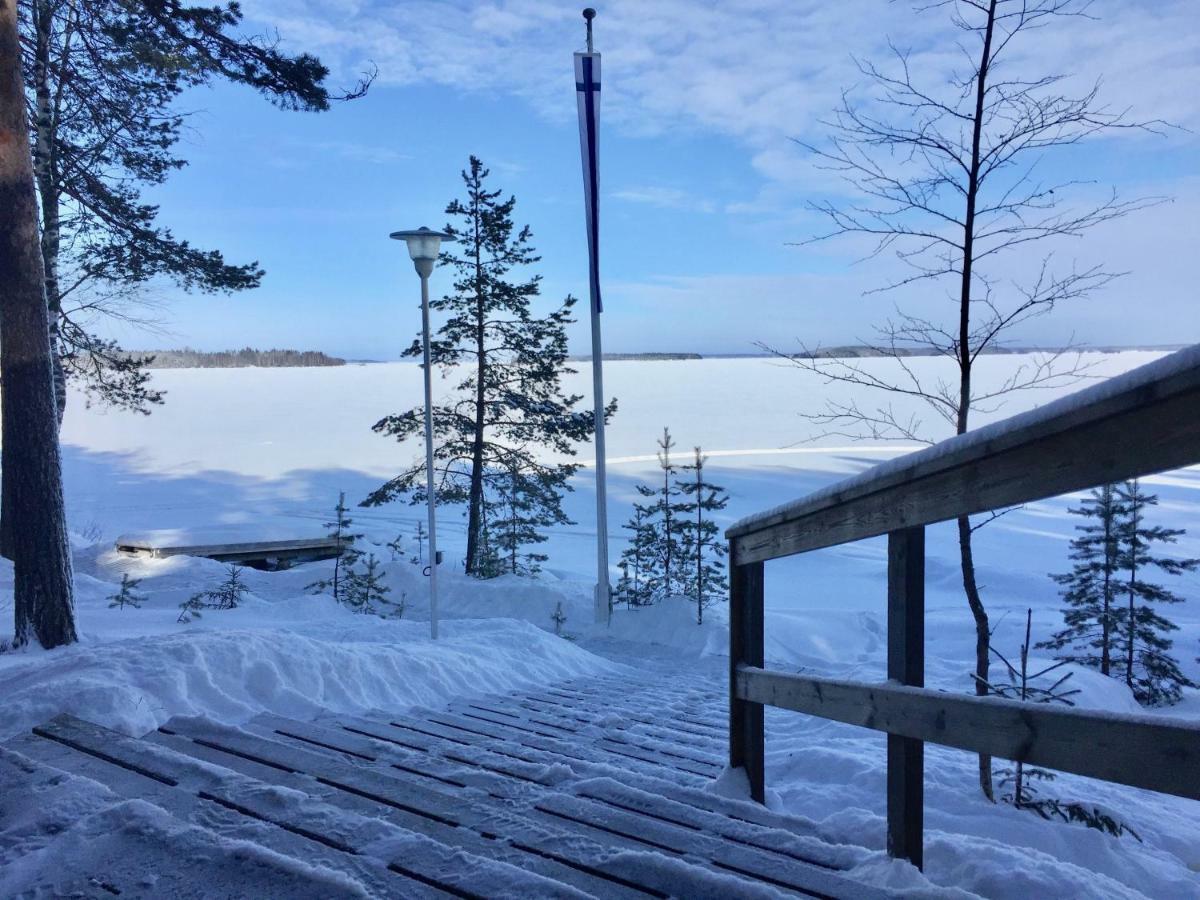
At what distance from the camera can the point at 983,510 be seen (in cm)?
194

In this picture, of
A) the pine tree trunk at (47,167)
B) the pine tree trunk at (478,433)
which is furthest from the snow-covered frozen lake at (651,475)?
the pine tree trunk at (47,167)

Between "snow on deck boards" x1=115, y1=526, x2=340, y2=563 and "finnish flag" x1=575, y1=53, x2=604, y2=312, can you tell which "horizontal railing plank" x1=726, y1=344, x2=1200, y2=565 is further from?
"snow on deck boards" x1=115, y1=526, x2=340, y2=563

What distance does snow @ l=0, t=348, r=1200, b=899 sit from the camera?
257 cm

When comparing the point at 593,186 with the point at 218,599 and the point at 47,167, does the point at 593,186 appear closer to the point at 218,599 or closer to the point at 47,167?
the point at 218,599

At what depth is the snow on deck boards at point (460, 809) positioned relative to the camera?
2.18 meters

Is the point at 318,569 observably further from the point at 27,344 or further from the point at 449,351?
the point at 27,344

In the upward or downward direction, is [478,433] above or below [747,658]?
above

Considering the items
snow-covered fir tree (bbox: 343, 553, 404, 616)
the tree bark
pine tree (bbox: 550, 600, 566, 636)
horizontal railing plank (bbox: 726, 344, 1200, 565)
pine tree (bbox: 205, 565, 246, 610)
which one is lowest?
pine tree (bbox: 550, 600, 566, 636)

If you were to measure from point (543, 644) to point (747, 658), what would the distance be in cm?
502

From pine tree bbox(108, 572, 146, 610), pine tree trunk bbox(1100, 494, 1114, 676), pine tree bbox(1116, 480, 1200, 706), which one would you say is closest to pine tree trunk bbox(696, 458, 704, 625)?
pine tree trunk bbox(1100, 494, 1114, 676)

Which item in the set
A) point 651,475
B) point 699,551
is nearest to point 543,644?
point 699,551

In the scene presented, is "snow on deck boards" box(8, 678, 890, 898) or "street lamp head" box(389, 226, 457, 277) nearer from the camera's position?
"snow on deck boards" box(8, 678, 890, 898)

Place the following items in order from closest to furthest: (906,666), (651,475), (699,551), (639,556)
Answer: (906,666)
(699,551)
(639,556)
(651,475)

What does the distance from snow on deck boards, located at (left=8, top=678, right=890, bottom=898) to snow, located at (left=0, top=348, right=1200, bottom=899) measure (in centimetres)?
19
